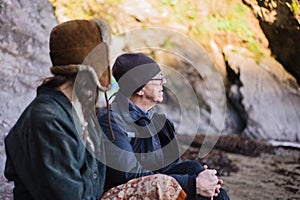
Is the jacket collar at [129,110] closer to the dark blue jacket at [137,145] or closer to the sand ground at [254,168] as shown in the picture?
the dark blue jacket at [137,145]

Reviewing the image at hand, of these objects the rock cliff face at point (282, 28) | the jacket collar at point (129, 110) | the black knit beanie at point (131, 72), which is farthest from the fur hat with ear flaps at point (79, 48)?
the rock cliff face at point (282, 28)

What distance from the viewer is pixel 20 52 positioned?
5410 mm

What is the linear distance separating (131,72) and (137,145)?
43cm

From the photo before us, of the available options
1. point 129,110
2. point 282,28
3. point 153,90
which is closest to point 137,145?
point 129,110

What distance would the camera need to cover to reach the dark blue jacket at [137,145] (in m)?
2.44

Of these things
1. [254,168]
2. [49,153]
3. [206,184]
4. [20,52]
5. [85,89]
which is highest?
[85,89]

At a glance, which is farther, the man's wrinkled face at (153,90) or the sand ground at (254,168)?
the sand ground at (254,168)

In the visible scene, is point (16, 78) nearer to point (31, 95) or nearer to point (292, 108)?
point (31, 95)

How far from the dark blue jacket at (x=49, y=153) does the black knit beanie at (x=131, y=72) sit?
834mm

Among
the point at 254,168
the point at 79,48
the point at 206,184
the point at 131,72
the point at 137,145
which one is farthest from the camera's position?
the point at 254,168

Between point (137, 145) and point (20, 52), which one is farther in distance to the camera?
point (20, 52)

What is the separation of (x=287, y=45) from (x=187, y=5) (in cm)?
206

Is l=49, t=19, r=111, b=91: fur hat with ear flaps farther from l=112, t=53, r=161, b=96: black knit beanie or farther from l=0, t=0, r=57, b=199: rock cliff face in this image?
l=0, t=0, r=57, b=199: rock cliff face

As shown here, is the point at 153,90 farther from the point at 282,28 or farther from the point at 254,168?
the point at 282,28
